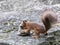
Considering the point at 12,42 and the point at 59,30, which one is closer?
the point at 12,42

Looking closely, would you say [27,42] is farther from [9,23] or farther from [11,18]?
Result: [11,18]

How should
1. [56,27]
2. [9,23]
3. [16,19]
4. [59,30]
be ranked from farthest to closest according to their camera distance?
1. [16,19]
2. [9,23]
3. [56,27]
4. [59,30]

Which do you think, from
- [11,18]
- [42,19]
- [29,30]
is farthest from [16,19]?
[42,19]

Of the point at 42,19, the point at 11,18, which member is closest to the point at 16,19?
the point at 11,18

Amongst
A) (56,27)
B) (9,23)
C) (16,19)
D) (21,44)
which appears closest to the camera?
(21,44)

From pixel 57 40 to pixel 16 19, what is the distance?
1394 mm

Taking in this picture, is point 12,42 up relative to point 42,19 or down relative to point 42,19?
down

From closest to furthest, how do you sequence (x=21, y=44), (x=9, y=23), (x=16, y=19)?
(x=21, y=44) → (x=9, y=23) → (x=16, y=19)

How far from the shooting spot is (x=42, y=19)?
2.55 m

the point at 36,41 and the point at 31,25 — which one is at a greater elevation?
the point at 31,25

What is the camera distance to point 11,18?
3.73 meters

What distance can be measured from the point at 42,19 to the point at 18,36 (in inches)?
16.4

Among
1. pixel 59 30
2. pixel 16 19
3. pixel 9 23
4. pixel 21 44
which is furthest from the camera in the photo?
pixel 16 19

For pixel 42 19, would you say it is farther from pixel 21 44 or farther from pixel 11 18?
pixel 11 18
